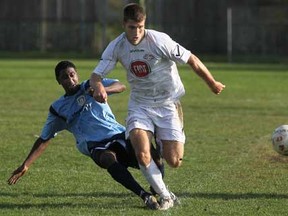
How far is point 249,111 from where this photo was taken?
20.2 m

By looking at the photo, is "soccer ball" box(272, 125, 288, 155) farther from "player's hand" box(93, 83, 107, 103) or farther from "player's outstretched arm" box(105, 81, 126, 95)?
"player's hand" box(93, 83, 107, 103)

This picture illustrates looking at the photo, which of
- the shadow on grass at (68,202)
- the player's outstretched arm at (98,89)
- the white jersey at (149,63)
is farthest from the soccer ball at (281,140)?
the player's outstretched arm at (98,89)

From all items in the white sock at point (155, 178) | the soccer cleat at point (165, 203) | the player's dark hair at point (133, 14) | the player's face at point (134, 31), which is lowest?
the soccer cleat at point (165, 203)

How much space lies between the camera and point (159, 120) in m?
8.84

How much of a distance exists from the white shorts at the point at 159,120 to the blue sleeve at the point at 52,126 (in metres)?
0.92

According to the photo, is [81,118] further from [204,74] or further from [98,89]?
[204,74]

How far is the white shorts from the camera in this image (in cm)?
876

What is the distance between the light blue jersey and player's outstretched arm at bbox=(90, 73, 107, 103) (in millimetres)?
666

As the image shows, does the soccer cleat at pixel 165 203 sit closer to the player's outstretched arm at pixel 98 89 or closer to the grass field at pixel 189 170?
the grass field at pixel 189 170

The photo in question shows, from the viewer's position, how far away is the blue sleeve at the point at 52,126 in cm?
935

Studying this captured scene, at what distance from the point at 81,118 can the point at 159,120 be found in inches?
35.7

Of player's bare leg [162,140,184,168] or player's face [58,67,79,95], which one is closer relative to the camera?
player's bare leg [162,140,184,168]

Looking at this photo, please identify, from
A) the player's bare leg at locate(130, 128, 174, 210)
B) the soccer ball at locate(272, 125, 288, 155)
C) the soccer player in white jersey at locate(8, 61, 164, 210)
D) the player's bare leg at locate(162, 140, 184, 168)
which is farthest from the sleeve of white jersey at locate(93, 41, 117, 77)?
the soccer ball at locate(272, 125, 288, 155)

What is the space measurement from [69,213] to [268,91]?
744 inches
